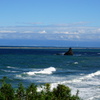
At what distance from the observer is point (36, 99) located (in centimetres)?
2155

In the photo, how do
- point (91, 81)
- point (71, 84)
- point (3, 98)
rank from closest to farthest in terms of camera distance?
1. point (3, 98)
2. point (71, 84)
3. point (91, 81)

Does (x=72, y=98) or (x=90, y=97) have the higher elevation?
(x=72, y=98)

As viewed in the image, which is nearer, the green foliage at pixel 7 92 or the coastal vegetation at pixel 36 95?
the coastal vegetation at pixel 36 95

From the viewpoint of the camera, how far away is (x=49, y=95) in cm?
2202

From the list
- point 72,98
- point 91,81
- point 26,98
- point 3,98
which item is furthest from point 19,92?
point 91,81

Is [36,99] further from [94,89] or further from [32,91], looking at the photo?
[94,89]

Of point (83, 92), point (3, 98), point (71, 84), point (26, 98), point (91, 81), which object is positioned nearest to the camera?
point (3, 98)

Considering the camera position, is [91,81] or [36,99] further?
[91,81]

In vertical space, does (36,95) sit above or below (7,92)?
below

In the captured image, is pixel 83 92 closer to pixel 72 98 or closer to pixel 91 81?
pixel 91 81

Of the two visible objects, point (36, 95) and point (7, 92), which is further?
point (7, 92)

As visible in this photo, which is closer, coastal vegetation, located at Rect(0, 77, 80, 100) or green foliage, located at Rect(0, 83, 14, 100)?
coastal vegetation, located at Rect(0, 77, 80, 100)

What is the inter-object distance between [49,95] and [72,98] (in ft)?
5.69

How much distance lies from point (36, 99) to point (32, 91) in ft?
4.64
